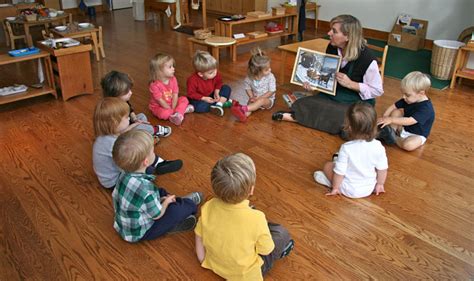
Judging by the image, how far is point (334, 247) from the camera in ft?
6.96

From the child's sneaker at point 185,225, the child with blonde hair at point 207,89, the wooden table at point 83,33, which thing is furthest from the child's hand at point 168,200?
the wooden table at point 83,33

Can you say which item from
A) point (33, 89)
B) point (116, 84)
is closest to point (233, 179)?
point (116, 84)

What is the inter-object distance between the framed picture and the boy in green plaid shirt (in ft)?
5.60

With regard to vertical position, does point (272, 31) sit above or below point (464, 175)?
above

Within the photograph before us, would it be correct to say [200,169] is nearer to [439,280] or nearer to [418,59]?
[439,280]

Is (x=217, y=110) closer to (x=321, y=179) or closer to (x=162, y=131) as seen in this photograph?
(x=162, y=131)

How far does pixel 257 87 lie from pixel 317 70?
22.6 inches

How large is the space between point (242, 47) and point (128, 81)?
3371 mm

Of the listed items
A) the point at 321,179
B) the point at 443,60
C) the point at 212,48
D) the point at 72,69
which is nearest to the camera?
the point at 321,179

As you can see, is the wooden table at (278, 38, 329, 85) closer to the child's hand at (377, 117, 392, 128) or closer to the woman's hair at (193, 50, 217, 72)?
the woman's hair at (193, 50, 217, 72)

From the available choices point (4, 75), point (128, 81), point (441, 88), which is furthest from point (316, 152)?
point (4, 75)

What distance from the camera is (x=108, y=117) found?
7.89 feet

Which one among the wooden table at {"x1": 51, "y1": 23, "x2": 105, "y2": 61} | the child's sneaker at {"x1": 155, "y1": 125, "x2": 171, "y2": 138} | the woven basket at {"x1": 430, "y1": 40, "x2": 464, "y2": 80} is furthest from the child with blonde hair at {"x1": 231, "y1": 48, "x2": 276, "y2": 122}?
the wooden table at {"x1": 51, "y1": 23, "x2": 105, "y2": 61}

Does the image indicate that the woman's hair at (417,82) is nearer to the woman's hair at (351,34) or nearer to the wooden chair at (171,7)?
the woman's hair at (351,34)
